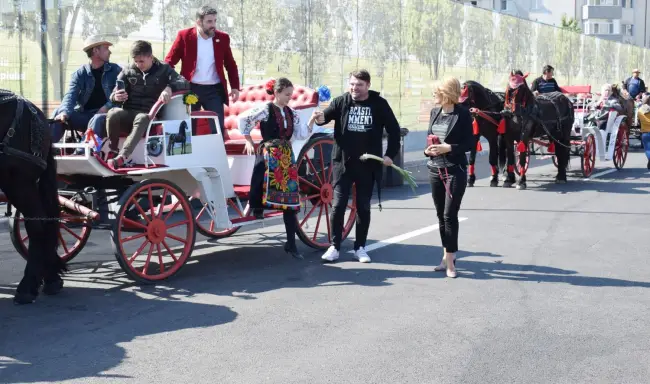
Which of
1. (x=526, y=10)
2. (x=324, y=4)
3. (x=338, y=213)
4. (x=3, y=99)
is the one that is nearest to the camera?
(x=3, y=99)

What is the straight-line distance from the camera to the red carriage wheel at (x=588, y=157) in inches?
684

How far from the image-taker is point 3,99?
6723 mm

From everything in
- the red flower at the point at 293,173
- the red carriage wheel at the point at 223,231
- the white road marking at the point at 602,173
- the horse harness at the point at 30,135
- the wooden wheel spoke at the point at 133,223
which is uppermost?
the horse harness at the point at 30,135

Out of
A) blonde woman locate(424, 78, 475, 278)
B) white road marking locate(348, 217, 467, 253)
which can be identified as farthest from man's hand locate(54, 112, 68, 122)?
blonde woman locate(424, 78, 475, 278)

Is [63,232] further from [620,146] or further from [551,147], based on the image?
[620,146]

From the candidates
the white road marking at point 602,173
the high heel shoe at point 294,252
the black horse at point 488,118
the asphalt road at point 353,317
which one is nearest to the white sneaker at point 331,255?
the asphalt road at point 353,317

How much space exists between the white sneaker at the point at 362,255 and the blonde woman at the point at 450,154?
33.8 inches

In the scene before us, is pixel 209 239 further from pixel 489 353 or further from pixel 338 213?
pixel 489 353

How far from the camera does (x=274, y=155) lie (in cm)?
838

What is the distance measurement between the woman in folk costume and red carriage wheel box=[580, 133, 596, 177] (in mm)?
10094

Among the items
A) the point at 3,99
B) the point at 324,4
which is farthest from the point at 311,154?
the point at 324,4

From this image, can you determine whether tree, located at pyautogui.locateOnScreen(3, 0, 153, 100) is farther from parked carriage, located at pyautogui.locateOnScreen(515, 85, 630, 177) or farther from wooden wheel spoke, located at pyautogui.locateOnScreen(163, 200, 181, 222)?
→ parked carriage, located at pyautogui.locateOnScreen(515, 85, 630, 177)

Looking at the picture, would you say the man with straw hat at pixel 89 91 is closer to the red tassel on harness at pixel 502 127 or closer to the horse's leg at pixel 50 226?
the horse's leg at pixel 50 226

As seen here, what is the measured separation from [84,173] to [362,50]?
12640 millimetres
